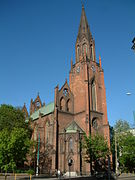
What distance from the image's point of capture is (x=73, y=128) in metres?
40.8

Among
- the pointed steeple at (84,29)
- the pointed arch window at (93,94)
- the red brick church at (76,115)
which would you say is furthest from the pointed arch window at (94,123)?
the pointed steeple at (84,29)

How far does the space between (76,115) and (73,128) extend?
4914mm

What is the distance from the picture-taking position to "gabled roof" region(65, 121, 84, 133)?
4006 centimetres

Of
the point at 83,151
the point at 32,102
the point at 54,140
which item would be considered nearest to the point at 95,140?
the point at 83,151

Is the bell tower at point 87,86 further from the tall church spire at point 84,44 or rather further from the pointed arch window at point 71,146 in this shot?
the pointed arch window at point 71,146

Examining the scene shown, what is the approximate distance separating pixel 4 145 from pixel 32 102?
46601 mm

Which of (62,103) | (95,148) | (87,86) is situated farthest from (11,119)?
(87,86)

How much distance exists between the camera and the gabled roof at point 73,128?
40059 mm

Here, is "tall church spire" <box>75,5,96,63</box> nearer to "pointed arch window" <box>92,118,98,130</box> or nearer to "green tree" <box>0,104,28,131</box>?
"pointed arch window" <box>92,118,98,130</box>

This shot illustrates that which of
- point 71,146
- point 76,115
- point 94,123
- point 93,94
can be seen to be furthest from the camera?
point 93,94

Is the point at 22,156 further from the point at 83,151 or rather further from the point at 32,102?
the point at 32,102

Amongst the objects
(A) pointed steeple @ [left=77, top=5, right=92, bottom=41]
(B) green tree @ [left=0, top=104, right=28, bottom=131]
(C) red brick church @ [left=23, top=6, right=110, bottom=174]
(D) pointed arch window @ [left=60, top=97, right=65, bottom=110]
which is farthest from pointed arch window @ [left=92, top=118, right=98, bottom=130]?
(A) pointed steeple @ [left=77, top=5, right=92, bottom=41]

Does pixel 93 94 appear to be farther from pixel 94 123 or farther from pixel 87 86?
pixel 94 123

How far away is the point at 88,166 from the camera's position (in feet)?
120
